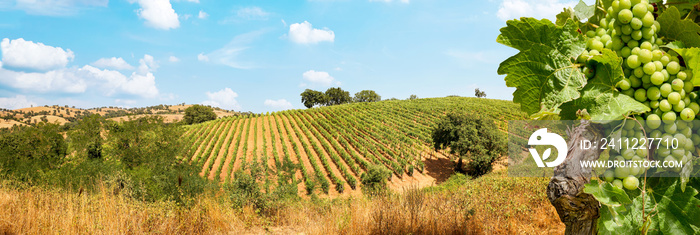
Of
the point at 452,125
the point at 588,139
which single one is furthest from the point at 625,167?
the point at 452,125

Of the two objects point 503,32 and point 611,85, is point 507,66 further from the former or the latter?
point 611,85

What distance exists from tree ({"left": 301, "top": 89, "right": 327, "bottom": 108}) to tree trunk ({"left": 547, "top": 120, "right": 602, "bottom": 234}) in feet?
280

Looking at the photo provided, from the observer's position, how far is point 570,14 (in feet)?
5.54

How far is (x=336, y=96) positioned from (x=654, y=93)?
291 feet

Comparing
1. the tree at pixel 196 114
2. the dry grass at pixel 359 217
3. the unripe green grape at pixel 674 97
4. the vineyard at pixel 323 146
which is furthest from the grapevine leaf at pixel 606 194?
the tree at pixel 196 114

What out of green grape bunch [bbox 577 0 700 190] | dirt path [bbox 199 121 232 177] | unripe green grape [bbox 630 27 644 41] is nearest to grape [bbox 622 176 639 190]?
green grape bunch [bbox 577 0 700 190]

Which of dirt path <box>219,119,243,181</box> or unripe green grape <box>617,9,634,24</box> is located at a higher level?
unripe green grape <box>617,9,634,24</box>

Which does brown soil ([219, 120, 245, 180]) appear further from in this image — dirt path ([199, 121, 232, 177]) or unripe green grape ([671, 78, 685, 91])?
unripe green grape ([671, 78, 685, 91])

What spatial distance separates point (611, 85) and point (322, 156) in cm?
2972

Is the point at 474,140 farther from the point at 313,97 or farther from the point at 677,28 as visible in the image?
the point at 313,97

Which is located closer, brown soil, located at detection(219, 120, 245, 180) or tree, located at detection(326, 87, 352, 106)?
brown soil, located at detection(219, 120, 245, 180)

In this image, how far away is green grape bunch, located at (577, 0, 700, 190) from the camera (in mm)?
1107

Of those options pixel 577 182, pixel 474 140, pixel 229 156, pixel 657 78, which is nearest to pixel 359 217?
pixel 577 182

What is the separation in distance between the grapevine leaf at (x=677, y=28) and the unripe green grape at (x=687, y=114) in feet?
1.02
